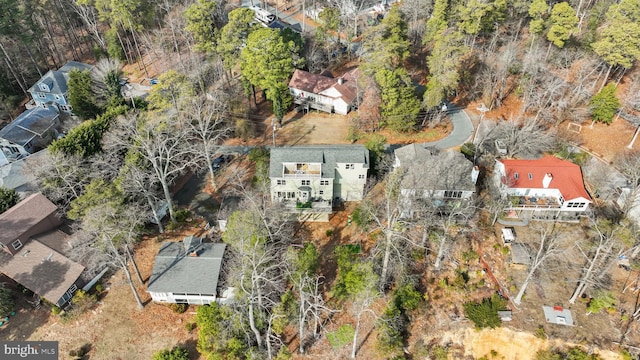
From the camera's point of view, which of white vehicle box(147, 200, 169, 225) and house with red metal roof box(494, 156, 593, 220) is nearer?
house with red metal roof box(494, 156, 593, 220)

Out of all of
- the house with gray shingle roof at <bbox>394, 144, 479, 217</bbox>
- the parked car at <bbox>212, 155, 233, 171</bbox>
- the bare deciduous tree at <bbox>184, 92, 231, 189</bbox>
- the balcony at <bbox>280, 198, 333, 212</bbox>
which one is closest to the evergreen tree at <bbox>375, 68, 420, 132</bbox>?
the house with gray shingle roof at <bbox>394, 144, 479, 217</bbox>

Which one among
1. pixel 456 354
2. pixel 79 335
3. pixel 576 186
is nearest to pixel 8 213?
pixel 79 335

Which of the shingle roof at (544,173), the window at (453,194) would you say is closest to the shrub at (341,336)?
the window at (453,194)

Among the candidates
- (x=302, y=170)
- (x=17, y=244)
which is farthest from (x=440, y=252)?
(x=17, y=244)

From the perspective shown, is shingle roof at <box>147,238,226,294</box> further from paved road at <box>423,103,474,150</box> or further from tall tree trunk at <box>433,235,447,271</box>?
paved road at <box>423,103,474,150</box>

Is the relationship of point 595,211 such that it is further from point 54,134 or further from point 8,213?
point 54,134

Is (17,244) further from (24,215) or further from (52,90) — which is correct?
(52,90)
